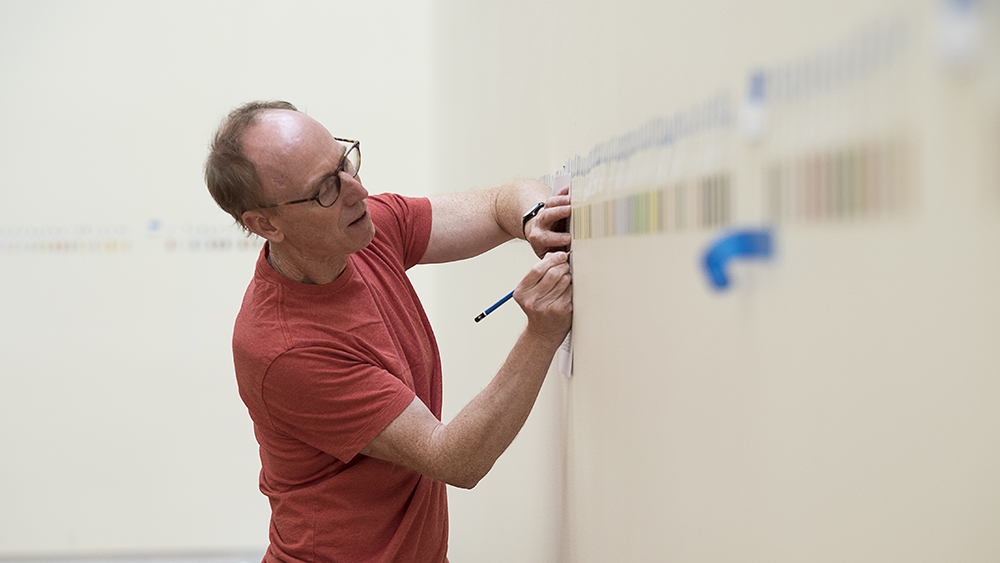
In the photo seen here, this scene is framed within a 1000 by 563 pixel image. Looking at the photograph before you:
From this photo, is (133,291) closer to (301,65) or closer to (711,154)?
(301,65)

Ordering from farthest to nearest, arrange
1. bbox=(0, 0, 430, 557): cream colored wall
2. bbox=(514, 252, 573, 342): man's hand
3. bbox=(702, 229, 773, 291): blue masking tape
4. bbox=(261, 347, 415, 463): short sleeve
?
1. bbox=(0, 0, 430, 557): cream colored wall
2. bbox=(261, 347, 415, 463): short sleeve
3. bbox=(514, 252, 573, 342): man's hand
4. bbox=(702, 229, 773, 291): blue masking tape

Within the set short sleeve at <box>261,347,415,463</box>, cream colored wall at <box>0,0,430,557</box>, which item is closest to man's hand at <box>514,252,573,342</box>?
short sleeve at <box>261,347,415,463</box>

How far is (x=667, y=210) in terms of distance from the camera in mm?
562

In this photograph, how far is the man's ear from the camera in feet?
3.57

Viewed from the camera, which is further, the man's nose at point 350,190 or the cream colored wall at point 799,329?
the man's nose at point 350,190

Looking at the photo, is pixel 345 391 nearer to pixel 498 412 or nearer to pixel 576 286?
pixel 498 412

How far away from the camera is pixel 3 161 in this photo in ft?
8.70

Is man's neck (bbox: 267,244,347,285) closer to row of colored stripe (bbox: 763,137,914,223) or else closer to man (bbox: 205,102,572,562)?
man (bbox: 205,102,572,562)

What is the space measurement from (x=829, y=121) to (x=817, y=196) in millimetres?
36

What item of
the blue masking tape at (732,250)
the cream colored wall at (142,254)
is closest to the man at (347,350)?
the blue masking tape at (732,250)

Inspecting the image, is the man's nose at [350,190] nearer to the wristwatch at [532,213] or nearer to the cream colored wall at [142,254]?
the wristwatch at [532,213]

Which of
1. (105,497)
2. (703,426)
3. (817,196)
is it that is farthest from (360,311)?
(105,497)

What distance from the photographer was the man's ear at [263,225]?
42.9 inches

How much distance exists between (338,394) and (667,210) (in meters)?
0.62
